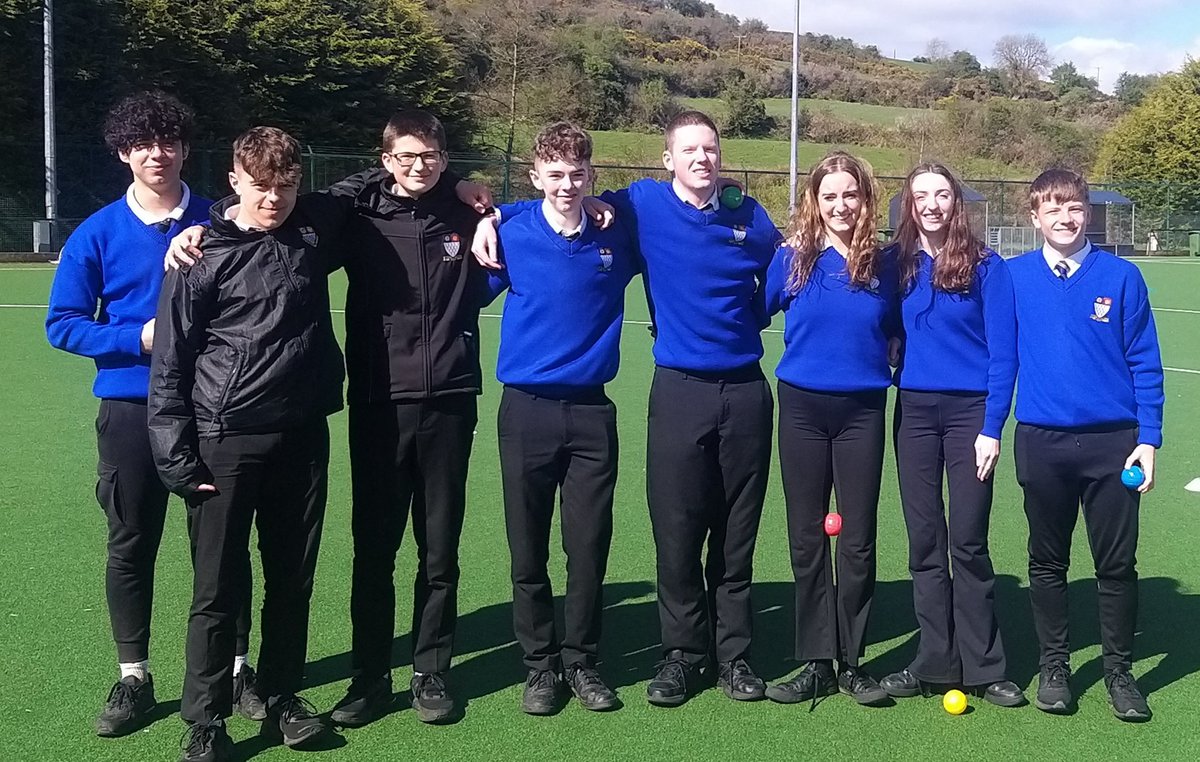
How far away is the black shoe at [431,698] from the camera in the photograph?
4.02 meters

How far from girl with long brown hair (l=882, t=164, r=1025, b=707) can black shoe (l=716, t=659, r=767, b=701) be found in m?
0.48

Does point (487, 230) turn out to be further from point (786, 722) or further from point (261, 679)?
point (786, 722)

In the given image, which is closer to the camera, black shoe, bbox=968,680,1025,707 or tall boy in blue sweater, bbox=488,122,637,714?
tall boy in blue sweater, bbox=488,122,637,714

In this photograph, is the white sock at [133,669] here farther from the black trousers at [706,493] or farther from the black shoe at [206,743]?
the black trousers at [706,493]

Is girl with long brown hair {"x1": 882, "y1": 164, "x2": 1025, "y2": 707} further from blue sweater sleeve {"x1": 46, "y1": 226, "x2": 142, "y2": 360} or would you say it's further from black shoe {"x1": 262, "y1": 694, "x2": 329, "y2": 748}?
blue sweater sleeve {"x1": 46, "y1": 226, "x2": 142, "y2": 360}

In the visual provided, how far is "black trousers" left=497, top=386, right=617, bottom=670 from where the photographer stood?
414cm

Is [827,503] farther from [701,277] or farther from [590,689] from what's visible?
[590,689]

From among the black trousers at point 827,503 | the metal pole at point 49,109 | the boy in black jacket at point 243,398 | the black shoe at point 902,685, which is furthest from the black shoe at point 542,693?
the metal pole at point 49,109

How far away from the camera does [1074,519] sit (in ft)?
13.8

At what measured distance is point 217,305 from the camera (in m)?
3.59

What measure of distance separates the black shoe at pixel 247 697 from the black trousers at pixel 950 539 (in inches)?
Result: 91.4

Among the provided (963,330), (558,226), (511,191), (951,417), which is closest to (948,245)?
(963,330)

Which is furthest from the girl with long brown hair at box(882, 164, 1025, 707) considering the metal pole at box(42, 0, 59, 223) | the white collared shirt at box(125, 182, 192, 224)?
the metal pole at box(42, 0, 59, 223)

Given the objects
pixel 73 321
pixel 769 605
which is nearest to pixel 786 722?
pixel 769 605
